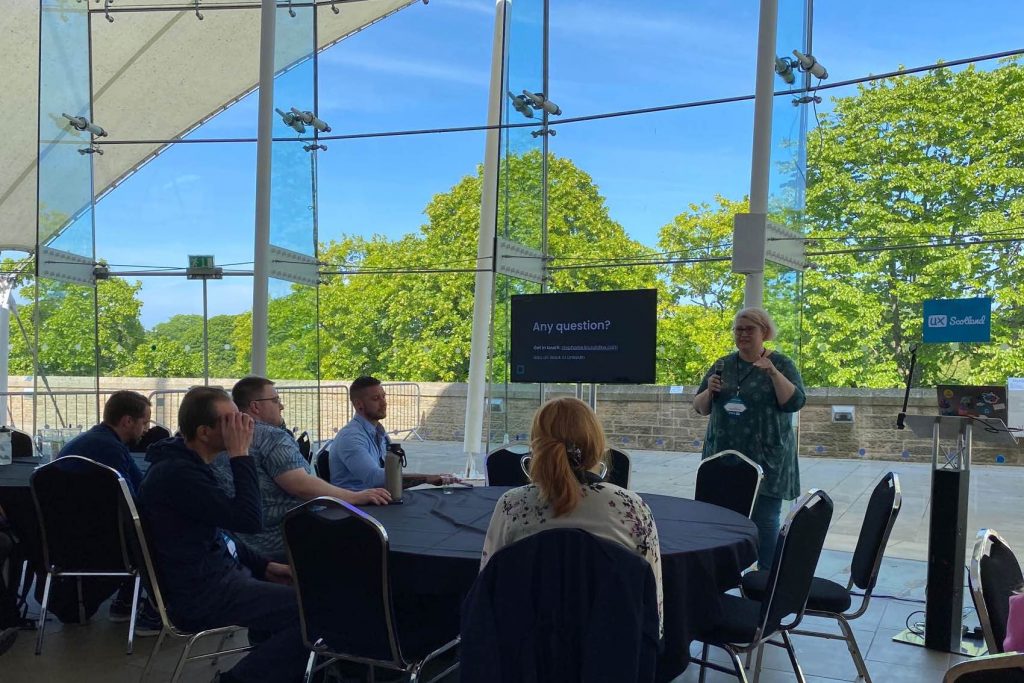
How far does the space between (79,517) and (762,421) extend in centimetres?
343

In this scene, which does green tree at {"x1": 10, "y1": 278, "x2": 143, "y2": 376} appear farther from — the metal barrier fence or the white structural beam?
the white structural beam

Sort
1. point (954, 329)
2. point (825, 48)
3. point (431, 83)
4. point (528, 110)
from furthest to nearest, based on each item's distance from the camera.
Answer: point (431, 83) < point (528, 110) < point (825, 48) < point (954, 329)

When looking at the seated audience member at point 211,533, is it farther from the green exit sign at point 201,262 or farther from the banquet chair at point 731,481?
the green exit sign at point 201,262

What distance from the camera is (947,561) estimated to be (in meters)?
4.08

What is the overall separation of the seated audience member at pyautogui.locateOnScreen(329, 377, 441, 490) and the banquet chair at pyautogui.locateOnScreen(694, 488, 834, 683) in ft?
5.76

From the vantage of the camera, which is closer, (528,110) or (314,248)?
(528,110)

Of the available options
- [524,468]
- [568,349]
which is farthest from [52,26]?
[524,468]

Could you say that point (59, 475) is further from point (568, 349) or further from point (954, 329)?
point (954, 329)

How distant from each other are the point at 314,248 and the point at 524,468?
14.5 ft

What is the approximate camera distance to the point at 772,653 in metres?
4.15

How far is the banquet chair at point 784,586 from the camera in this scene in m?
2.82

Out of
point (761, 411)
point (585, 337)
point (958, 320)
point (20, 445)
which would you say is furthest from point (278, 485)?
point (958, 320)

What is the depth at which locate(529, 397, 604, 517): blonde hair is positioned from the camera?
2141 mm

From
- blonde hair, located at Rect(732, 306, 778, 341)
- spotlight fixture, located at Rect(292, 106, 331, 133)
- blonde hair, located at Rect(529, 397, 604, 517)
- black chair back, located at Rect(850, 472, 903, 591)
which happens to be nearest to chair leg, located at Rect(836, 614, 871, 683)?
black chair back, located at Rect(850, 472, 903, 591)
